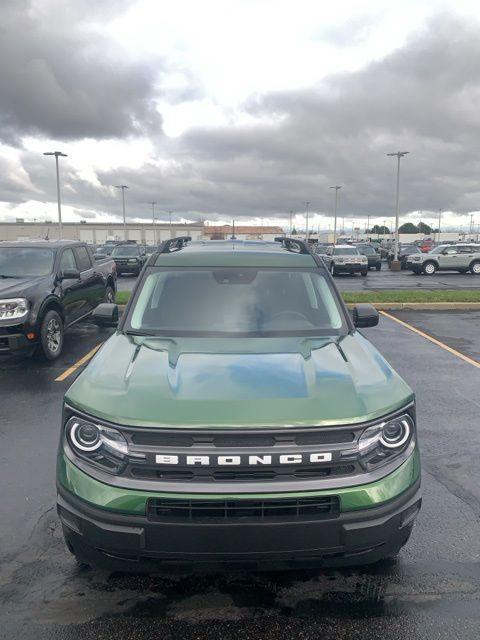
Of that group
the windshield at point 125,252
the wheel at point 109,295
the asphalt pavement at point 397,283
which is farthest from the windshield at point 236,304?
the windshield at point 125,252

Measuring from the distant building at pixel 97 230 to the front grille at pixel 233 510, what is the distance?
118435 millimetres

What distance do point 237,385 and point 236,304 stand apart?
4.63 feet

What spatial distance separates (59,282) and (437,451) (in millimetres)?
6328

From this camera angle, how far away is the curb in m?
13.3

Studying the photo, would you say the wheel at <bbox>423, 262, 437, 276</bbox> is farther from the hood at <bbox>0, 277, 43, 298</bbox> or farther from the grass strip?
the hood at <bbox>0, 277, 43, 298</bbox>

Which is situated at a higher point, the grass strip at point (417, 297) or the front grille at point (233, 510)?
the front grille at point (233, 510)

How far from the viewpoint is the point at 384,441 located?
251 cm

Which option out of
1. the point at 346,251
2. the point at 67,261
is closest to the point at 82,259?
the point at 67,261

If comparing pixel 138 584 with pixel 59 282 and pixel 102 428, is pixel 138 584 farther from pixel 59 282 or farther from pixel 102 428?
pixel 59 282

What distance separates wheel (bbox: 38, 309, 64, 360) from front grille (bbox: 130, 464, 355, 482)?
5.86m

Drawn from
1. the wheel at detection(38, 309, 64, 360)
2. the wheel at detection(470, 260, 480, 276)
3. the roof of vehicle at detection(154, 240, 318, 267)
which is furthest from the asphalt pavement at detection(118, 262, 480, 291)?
the roof of vehicle at detection(154, 240, 318, 267)

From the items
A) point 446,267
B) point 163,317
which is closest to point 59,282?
point 163,317

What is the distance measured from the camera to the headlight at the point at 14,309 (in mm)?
7191

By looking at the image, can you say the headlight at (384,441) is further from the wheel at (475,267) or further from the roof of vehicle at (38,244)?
the wheel at (475,267)
